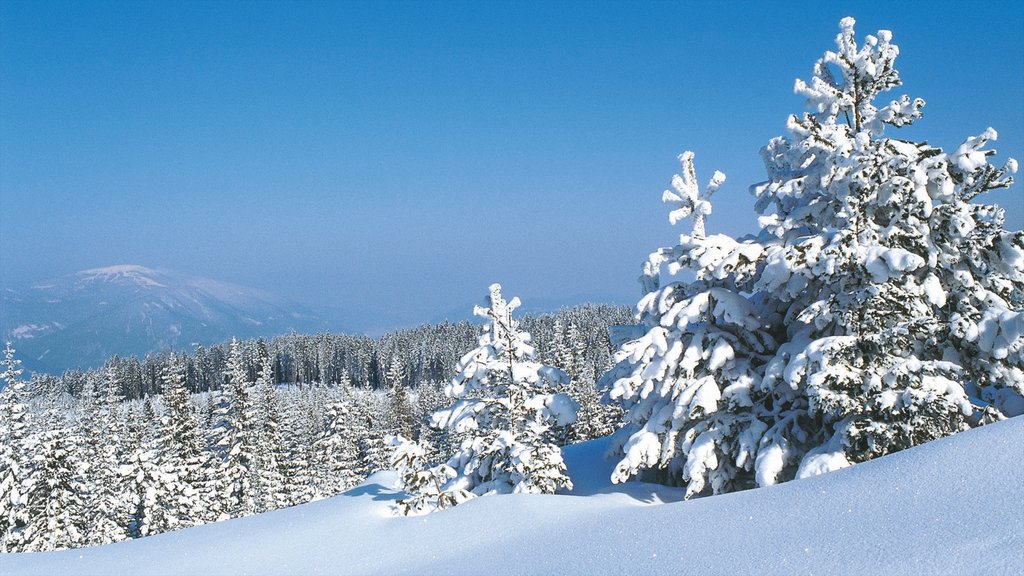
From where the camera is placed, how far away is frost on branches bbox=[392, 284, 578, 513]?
13.4m

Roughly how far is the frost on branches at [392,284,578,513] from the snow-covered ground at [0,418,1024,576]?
2034 mm

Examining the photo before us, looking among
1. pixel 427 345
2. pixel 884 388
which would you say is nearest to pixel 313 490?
pixel 884 388

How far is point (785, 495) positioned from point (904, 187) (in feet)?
17.3

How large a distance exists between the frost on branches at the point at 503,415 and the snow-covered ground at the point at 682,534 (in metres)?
2.03

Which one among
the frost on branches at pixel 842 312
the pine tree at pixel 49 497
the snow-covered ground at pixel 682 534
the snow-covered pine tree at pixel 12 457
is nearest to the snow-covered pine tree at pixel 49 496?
the pine tree at pixel 49 497

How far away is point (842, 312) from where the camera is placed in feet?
32.5

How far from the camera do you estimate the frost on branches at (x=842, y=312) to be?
9.57 m

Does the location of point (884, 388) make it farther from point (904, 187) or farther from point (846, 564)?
point (846, 564)

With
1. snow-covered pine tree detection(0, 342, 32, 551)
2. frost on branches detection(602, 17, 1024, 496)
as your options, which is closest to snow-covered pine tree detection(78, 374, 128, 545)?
snow-covered pine tree detection(0, 342, 32, 551)

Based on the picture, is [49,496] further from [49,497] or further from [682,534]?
[682,534]

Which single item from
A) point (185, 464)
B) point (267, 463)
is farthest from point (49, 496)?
point (267, 463)

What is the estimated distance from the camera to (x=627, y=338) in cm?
1398

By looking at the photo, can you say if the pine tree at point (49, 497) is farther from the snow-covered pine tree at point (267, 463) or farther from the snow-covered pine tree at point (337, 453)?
the snow-covered pine tree at point (337, 453)

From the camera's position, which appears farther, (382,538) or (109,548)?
(109,548)
